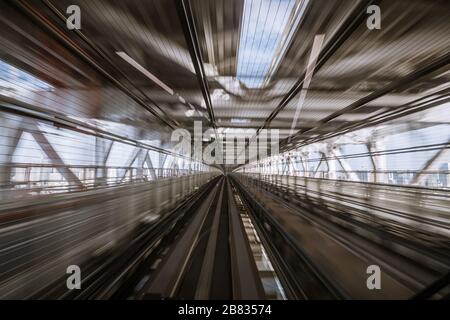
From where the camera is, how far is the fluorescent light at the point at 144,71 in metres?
3.27

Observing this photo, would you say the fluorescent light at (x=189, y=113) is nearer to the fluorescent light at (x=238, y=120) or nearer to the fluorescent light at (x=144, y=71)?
the fluorescent light at (x=144, y=71)

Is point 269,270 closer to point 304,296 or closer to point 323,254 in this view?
point 304,296

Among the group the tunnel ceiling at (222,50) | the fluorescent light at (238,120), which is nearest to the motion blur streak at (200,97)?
the tunnel ceiling at (222,50)

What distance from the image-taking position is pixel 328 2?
8.42ft

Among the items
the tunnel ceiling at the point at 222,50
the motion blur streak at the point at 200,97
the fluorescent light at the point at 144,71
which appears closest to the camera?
the motion blur streak at the point at 200,97

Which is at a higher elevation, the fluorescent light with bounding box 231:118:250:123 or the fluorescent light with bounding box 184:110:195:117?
the fluorescent light with bounding box 231:118:250:123

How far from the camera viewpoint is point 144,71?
384cm

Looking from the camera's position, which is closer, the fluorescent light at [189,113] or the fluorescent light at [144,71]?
the fluorescent light at [144,71]

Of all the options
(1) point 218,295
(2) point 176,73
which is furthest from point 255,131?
(1) point 218,295

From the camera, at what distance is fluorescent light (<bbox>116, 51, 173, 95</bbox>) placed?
3266 millimetres

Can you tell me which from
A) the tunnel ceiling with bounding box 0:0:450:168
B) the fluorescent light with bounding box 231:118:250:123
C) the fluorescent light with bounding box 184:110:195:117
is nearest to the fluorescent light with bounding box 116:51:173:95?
the tunnel ceiling with bounding box 0:0:450:168

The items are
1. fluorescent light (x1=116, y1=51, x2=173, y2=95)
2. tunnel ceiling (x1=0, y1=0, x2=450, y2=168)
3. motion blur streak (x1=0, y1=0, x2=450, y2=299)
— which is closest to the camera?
motion blur streak (x1=0, y1=0, x2=450, y2=299)

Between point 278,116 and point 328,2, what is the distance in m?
5.22

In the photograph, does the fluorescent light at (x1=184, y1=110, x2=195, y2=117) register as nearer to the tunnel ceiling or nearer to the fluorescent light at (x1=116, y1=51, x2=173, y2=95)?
the tunnel ceiling
